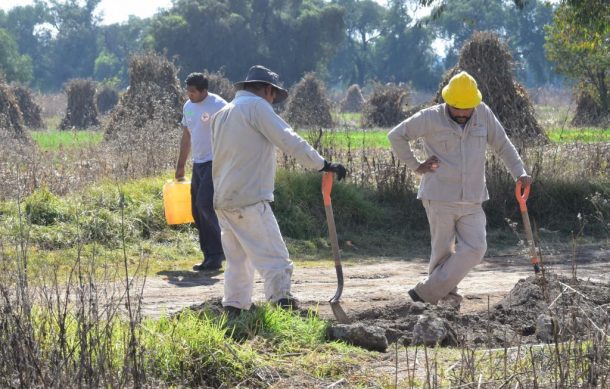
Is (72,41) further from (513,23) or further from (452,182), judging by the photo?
(452,182)

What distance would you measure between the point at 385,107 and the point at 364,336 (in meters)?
33.1

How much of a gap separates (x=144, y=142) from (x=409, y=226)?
4246 mm

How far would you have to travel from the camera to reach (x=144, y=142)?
15.4 m

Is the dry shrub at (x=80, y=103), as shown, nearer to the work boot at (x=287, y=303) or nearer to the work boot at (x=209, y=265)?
the work boot at (x=209, y=265)

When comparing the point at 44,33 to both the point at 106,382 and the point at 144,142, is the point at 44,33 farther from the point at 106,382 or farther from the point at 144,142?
the point at 106,382

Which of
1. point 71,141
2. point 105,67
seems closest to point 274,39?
point 105,67

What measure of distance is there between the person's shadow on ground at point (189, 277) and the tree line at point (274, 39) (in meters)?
33.2

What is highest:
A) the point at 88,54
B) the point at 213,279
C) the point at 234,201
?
the point at 88,54

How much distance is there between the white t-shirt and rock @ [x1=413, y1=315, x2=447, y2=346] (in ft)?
12.9

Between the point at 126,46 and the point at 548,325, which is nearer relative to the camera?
the point at 548,325

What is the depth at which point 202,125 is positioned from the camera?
1032 centimetres

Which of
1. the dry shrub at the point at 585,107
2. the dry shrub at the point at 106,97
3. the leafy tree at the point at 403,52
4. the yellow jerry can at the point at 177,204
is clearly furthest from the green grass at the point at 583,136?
the leafy tree at the point at 403,52

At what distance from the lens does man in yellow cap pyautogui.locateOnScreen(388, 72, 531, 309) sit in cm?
785

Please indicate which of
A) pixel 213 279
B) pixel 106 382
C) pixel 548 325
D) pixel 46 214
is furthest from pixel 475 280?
pixel 106 382
